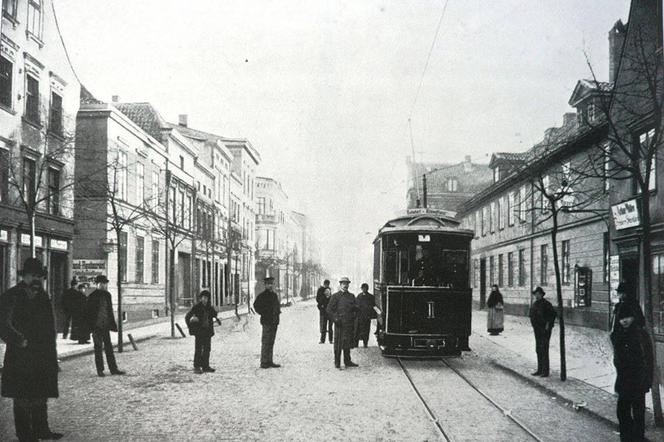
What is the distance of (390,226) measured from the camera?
15.9 m

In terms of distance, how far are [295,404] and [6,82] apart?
7.13 meters

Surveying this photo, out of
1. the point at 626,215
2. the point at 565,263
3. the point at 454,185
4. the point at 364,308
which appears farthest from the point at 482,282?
the point at 454,185

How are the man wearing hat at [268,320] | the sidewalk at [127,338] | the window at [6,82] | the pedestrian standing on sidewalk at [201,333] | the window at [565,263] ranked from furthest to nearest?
the window at [565,263]
the sidewalk at [127,338]
the man wearing hat at [268,320]
the pedestrian standing on sidewalk at [201,333]
the window at [6,82]

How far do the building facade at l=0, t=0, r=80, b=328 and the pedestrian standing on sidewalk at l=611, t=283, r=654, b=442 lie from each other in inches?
301

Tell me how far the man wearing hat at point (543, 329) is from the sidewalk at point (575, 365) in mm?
245

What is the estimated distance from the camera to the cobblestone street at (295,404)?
7719 mm

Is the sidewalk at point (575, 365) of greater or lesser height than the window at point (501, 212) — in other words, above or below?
below

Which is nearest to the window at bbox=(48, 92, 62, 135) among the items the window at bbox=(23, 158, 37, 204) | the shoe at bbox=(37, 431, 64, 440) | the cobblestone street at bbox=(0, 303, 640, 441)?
the window at bbox=(23, 158, 37, 204)

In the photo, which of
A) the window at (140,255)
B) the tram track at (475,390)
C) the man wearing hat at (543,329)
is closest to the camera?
the tram track at (475,390)

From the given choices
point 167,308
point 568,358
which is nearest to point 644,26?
point 568,358

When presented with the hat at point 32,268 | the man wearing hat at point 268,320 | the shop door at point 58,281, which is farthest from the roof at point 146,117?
the hat at point 32,268

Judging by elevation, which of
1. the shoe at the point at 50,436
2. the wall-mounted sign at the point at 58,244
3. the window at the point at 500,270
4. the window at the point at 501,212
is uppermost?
the window at the point at 501,212

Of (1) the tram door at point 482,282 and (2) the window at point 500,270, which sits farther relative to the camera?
(1) the tram door at point 482,282

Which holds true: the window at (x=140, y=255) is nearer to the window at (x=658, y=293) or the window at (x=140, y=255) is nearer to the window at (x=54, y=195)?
the window at (x=54, y=195)
